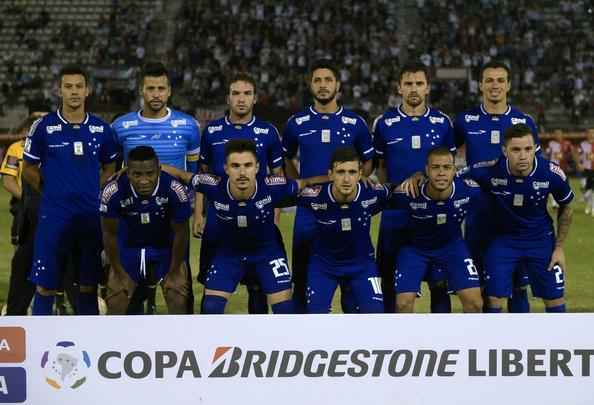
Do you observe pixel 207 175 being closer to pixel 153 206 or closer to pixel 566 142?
pixel 153 206

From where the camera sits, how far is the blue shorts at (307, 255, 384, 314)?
8055mm

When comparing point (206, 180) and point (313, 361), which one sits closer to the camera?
point (313, 361)

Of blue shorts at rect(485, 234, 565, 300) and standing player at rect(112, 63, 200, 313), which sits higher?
standing player at rect(112, 63, 200, 313)

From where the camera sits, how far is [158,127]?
337 inches

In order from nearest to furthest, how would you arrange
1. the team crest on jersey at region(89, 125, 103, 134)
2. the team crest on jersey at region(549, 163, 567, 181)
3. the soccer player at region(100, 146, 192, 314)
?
the soccer player at region(100, 146, 192, 314), the team crest on jersey at region(549, 163, 567, 181), the team crest on jersey at region(89, 125, 103, 134)

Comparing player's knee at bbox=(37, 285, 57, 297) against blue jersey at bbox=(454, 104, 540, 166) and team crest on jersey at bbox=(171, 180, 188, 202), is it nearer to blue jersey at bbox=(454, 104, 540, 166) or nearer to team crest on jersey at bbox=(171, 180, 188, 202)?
team crest on jersey at bbox=(171, 180, 188, 202)

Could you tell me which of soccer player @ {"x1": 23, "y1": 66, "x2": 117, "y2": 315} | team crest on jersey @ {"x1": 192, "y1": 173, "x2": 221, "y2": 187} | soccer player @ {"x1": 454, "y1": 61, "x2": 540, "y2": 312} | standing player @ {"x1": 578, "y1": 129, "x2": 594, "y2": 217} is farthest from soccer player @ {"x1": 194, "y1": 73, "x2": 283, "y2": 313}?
standing player @ {"x1": 578, "y1": 129, "x2": 594, "y2": 217}

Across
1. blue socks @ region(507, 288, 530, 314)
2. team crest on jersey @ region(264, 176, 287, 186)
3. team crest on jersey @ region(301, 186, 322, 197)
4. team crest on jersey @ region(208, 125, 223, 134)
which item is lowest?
blue socks @ region(507, 288, 530, 314)

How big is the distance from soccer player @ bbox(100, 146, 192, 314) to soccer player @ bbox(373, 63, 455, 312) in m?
1.69

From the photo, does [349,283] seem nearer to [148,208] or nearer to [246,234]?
[246,234]

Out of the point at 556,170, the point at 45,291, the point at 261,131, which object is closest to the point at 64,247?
the point at 45,291

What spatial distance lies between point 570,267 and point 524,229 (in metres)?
6.15

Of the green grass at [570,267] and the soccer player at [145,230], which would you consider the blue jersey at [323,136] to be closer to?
the soccer player at [145,230]

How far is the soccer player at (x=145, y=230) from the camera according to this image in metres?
7.99
